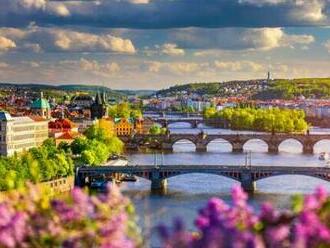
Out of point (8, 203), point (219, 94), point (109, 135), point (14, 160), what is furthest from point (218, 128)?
point (219, 94)

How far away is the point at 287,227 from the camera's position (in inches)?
172

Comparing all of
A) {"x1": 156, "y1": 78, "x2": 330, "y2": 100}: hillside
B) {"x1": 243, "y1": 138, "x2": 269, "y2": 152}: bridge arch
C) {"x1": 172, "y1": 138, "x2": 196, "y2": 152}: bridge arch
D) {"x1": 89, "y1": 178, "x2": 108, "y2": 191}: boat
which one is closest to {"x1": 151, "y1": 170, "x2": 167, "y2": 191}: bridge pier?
{"x1": 89, "y1": 178, "x2": 108, "y2": 191}: boat

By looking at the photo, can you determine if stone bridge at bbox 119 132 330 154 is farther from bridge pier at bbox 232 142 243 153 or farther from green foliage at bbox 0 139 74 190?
green foliage at bbox 0 139 74 190

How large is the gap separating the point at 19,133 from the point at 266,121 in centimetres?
3075

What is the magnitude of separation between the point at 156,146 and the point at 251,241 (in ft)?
166

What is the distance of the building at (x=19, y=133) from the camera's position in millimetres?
39938

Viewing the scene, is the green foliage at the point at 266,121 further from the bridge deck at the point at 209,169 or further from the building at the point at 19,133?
the bridge deck at the point at 209,169

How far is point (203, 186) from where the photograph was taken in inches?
1212

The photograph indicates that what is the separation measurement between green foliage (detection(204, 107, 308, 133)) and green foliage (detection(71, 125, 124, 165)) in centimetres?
2002

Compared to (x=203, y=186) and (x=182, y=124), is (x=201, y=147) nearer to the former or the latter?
(x=203, y=186)

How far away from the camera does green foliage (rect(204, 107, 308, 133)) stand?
220 feet

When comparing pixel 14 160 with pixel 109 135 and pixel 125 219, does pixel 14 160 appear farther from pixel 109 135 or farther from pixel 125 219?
pixel 125 219

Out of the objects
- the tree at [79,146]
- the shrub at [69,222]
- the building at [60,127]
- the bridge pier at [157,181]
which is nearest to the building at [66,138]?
the building at [60,127]

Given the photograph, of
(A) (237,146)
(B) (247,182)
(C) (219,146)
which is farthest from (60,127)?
(B) (247,182)
